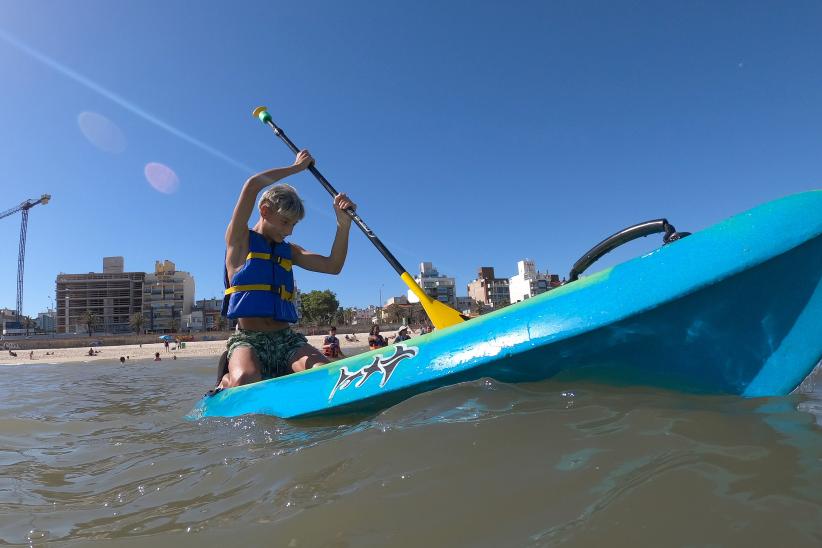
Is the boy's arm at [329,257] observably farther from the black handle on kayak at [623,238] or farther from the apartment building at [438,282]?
the apartment building at [438,282]

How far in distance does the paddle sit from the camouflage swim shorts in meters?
1.11

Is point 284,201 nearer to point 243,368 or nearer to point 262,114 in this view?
point 243,368

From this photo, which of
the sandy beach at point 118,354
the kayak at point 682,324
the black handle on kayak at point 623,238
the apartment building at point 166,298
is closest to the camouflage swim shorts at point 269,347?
the kayak at point 682,324

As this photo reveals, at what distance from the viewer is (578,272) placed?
8.82 ft

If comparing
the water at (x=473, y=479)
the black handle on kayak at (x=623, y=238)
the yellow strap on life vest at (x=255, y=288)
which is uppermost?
the yellow strap on life vest at (x=255, y=288)

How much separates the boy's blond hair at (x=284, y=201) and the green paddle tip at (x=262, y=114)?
2.01 metres

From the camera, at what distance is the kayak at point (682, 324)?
175cm

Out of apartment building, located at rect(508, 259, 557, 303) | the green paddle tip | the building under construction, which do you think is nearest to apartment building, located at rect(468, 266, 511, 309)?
apartment building, located at rect(508, 259, 557, 303)

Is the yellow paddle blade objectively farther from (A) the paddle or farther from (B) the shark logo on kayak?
(B) the shark logo on kayak

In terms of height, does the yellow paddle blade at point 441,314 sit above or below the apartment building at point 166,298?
below

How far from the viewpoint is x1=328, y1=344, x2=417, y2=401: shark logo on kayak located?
7.70 ft

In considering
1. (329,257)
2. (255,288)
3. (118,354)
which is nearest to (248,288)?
(255,288)

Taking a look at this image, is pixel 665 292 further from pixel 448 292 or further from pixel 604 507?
pixel 448 292

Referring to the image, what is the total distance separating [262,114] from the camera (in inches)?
195
